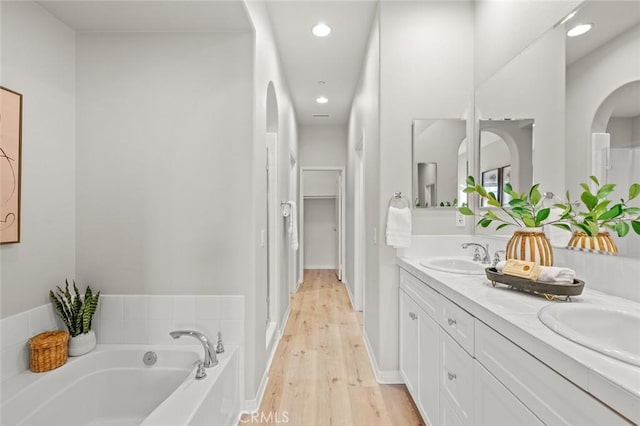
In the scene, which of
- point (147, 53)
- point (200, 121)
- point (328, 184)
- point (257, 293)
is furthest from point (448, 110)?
point (328, 184)

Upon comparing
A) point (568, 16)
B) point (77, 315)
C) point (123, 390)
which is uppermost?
point (568, 16)

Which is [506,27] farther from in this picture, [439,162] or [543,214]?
[543,214]

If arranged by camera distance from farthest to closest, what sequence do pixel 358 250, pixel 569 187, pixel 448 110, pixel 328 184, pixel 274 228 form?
1. pixel 328 184
2. pixel 358 250
3. pixel 274 228
4. pixel 448 110
5. pixel 569 187

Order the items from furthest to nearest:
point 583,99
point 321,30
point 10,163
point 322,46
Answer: point 322,46 < point 321,30 < point 10,163 < point 583,99

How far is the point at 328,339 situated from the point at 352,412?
1146 millimetres

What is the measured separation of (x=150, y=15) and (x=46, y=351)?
1.87 meters

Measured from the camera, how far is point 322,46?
118 inches

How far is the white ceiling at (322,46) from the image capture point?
2457mm

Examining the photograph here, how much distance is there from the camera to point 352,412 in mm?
1987

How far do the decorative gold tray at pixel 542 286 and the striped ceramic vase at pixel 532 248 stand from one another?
0.16 metres

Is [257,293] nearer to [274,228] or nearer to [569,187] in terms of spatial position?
[274,228]

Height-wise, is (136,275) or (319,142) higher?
(319,142)

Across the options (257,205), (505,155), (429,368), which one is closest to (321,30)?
(257,205)

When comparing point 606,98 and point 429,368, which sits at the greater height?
point 606,98
